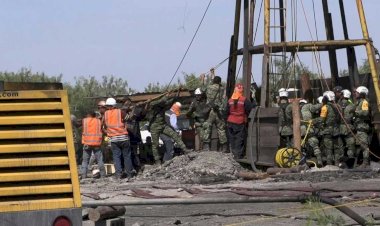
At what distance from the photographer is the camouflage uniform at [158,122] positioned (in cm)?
2519

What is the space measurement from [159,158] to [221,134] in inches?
68.5

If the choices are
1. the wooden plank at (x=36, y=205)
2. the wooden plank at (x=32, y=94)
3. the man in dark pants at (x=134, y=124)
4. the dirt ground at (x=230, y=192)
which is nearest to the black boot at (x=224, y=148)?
the dirt ground at (x=230, y=192)

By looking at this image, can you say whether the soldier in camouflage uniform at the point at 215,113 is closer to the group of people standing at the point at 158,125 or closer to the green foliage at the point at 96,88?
the group of people standing at the point at 158,125

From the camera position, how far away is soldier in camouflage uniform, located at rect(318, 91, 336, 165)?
23.1 m

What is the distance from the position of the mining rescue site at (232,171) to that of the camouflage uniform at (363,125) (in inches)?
9.9

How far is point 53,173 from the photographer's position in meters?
8.12

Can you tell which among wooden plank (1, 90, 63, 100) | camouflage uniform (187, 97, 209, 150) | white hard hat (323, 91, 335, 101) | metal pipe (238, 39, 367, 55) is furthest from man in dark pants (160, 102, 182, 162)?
wooden plank (1, 90, 63, 100)

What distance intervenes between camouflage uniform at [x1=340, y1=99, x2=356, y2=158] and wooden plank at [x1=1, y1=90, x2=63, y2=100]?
15.4 metres

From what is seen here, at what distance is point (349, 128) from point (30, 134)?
51.2 ft

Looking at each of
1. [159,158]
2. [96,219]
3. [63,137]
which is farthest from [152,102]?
[63,137]

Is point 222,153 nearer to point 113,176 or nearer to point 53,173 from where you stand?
point 113,176

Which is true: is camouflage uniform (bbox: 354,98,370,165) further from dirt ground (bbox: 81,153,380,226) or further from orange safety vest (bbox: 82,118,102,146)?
orange safety vest (bbox: 82,118,102,146)

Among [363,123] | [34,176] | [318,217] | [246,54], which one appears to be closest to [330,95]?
[363,123]

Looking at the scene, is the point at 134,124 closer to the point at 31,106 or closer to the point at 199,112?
the point at 199,112
